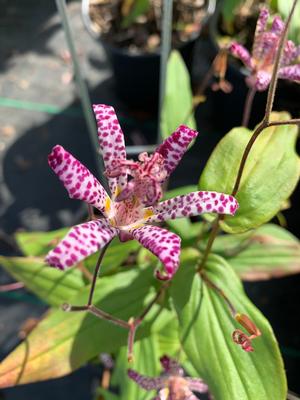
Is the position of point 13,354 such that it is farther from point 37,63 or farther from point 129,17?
point 37,63

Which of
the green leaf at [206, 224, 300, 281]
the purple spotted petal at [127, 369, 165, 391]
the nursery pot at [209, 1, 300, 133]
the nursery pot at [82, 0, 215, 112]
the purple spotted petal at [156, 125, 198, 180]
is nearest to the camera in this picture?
the purple spotted petal at [156, 125, 198, 180]

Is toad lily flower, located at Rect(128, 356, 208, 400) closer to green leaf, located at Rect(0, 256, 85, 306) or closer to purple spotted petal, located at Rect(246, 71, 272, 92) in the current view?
green leaf, located at Rect(0, 256, 85, 306)

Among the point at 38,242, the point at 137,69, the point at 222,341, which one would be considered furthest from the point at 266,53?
the point at 137,69

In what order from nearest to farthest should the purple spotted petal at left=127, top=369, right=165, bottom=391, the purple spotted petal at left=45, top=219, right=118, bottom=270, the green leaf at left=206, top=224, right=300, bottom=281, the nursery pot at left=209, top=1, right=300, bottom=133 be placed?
the purple spotted petal at left=45, top=219, right=118, bottom=270
the purple spotted petal at left=127, top=369, right=165, bottom=391
the green leaf at left=206, top=224, right=300, bottom=281
the nursery pot at left=209, top=1, right=300, bottom=133

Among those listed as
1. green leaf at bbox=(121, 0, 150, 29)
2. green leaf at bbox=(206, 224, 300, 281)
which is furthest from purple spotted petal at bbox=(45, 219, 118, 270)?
green leaf at bbox=(121, 0, 150, 29)

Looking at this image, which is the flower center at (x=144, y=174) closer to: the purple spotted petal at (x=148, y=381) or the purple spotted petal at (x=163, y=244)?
the purple spotted petal at (x=163, y=244)

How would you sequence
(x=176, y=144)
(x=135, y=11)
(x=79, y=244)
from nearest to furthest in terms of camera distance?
1. (x=79, y=244)
2. (x=176, y=144)
3. (x=135, y=11)

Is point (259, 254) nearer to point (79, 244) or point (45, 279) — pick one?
point (45, 279)
